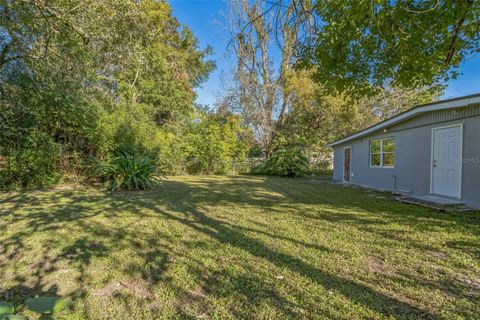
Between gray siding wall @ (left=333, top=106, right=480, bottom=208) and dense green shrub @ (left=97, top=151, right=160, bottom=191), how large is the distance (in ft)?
25.1

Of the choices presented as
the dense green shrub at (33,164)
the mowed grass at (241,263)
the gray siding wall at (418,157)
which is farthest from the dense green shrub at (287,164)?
the dense green shrub at (33,164)

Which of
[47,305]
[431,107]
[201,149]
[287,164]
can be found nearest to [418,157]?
[431,107]

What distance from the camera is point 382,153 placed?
924 cm

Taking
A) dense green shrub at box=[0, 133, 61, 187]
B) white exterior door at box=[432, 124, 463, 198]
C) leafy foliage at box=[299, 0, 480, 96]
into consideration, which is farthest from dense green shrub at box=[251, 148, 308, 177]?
dense green shrub at box=[0, 133, 61, 187]

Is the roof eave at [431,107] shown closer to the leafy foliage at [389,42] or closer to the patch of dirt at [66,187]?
the leafy foliage at [389,42]

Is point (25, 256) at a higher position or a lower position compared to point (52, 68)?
lower

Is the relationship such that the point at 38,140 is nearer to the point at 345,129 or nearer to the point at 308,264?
the point at 308,264

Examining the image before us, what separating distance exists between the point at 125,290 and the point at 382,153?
370 inches

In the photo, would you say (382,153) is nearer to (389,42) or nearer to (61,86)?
(389,42)

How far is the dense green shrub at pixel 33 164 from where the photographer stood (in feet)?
22.7

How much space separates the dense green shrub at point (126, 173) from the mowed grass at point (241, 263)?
94.4 inches

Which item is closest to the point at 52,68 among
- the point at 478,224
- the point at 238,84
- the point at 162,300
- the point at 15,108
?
the point at 15,108

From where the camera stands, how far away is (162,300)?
6.78 feet

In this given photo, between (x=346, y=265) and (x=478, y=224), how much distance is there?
318 centimetres
